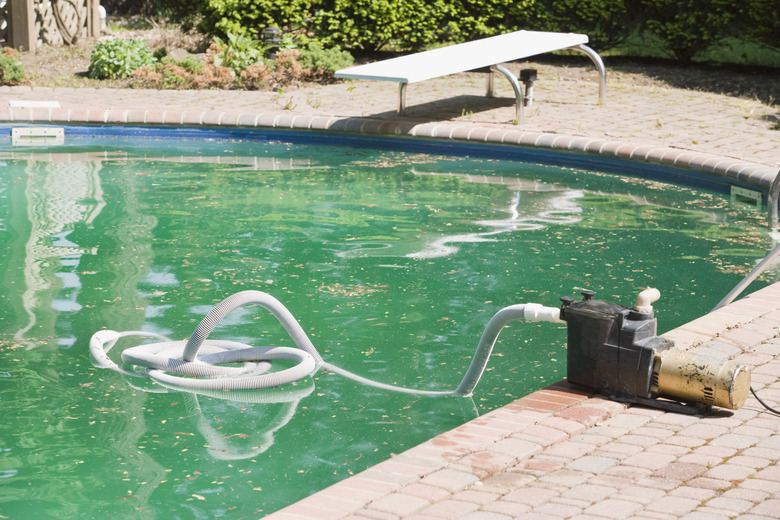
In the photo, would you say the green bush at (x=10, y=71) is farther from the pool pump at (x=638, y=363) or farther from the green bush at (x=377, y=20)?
the pool pump at (x=638, y=363)

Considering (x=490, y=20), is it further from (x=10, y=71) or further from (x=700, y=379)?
(x=700, y=379)

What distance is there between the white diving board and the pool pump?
617 centimetres

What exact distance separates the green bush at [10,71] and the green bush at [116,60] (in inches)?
42.3

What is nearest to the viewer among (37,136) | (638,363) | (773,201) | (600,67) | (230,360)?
(638,363)

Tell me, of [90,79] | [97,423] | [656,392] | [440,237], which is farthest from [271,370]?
[90,79]

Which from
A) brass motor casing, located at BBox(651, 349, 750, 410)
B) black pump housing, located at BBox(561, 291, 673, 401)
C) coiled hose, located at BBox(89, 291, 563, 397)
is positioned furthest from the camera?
coiled hose, located at BBox(89, 291, 563, 397)

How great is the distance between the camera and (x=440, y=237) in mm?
8070

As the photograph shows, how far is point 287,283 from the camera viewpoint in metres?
6.85

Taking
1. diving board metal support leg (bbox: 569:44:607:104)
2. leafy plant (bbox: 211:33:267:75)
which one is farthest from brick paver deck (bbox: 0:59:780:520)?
leafy plant (bbox: 211:33:267:75)

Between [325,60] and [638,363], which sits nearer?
[638,363]

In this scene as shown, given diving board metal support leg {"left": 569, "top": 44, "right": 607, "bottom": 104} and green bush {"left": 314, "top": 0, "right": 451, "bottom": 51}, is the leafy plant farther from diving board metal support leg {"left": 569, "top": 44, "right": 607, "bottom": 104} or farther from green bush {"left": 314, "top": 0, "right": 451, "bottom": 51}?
diving board metal support leg {"left": 569, "top": 44, "right": 607, "bottom": 104}

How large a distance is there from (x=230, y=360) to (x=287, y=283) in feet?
5.21

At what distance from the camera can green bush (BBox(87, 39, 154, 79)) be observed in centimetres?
1468

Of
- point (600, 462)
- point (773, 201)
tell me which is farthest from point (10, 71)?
point (600, 462)
